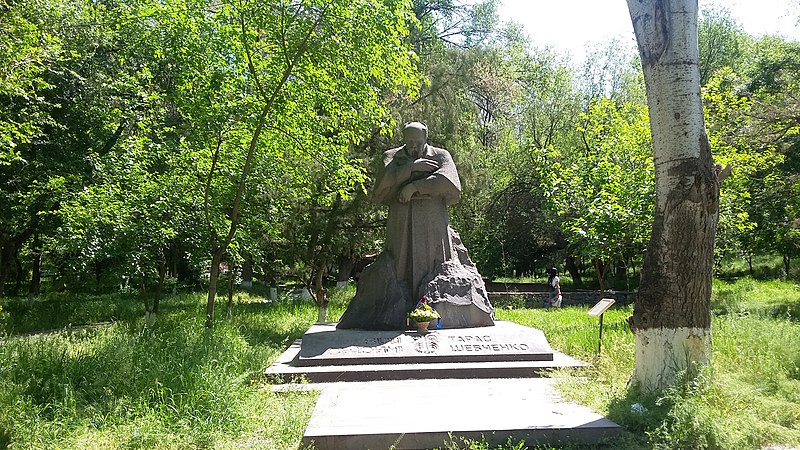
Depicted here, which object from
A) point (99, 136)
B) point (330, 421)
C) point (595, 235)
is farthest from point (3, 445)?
point (99, 136)

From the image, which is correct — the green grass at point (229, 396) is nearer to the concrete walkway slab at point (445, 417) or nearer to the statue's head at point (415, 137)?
the concrete walkway slab at point (445, 417)

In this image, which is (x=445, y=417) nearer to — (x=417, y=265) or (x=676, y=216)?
(x=676, y=216)

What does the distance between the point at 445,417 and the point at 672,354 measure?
6.92ft

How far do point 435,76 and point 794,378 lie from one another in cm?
1423

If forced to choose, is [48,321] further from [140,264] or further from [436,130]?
[436,130]

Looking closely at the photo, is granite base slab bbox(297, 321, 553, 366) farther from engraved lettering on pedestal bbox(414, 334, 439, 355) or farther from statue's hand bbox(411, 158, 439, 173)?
statue's hand bbox(411, 158, 439, 173)

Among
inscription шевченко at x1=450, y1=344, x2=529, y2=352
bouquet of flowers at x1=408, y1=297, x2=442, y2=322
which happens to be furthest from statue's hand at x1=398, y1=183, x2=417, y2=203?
inscription шевченко at x1=450, y1=344, x2=529, y2=352

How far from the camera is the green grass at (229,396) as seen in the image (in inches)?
177

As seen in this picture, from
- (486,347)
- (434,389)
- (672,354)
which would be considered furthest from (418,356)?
(672,354)

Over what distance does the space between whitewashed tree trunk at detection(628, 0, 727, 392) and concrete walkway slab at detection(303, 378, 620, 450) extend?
0.95 m

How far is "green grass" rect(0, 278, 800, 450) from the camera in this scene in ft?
14.8

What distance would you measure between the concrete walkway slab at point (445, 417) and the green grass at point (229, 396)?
17cm

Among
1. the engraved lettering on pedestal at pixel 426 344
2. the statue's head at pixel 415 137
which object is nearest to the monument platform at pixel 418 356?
the engraved lettering on pedestal at pixel 426 344

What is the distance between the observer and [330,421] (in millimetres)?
4934
